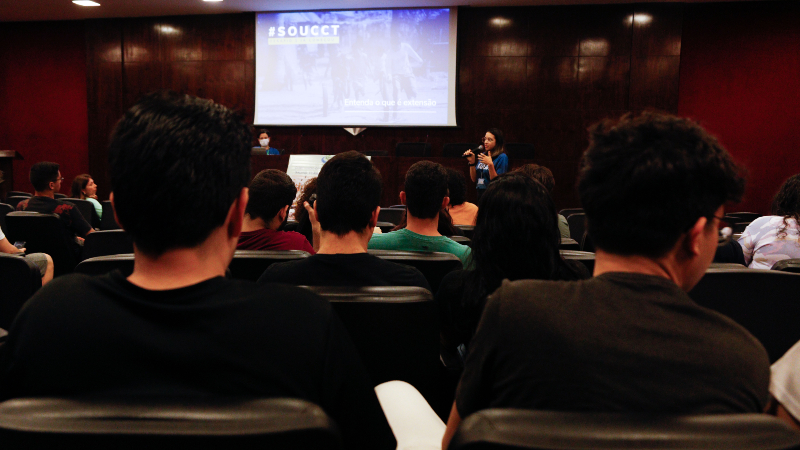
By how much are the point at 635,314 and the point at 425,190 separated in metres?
1.64

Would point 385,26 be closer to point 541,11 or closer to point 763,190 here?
point 541,11

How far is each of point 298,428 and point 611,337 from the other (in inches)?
16.9

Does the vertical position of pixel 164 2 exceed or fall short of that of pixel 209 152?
it exceeds it

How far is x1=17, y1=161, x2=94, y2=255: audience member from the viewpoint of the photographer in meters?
3.93

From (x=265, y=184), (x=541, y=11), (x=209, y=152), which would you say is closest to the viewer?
(x=209, y=152)

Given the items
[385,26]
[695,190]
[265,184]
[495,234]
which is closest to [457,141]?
[385,26]

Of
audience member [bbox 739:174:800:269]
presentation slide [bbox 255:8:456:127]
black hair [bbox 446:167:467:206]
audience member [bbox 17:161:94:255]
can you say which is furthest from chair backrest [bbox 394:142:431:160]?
audience member [bbox 739:174:800:269]

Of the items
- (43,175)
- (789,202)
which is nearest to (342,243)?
(789,202)

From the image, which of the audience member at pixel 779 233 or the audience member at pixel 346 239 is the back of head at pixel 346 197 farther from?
the audience member at pixel 779 233

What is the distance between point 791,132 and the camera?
330 inches

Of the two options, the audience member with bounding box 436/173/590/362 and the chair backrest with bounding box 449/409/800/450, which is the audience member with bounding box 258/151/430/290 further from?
the chair backrest with bounding box 449/409/800/450

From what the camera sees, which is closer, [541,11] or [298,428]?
[298,428]

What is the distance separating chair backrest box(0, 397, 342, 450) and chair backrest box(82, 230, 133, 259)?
8.42ft

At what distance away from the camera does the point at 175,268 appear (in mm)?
805
